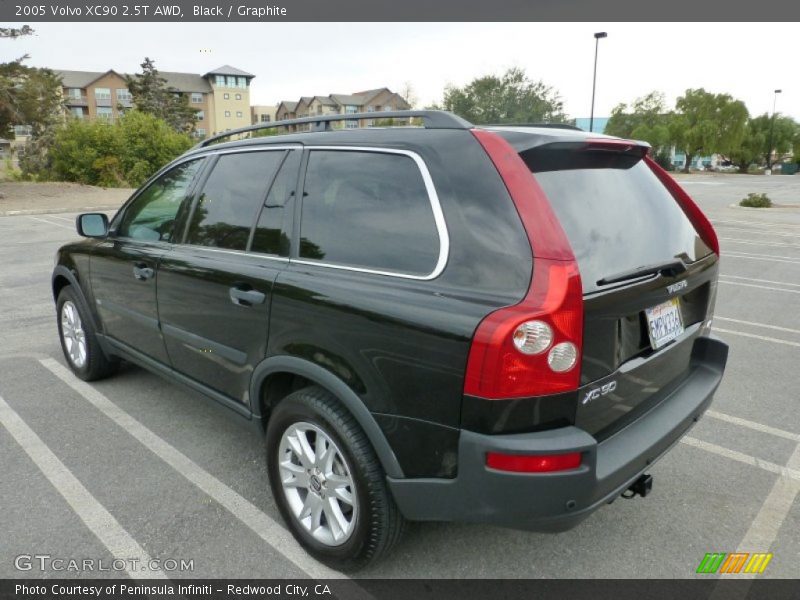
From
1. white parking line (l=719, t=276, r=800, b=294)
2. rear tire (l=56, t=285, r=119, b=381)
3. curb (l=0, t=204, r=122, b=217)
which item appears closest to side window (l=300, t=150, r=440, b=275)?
rear tire (l=56, t=285, r=119, b=381)

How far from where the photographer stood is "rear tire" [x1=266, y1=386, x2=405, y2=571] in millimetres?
2211

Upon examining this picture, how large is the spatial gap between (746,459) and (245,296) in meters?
2.94

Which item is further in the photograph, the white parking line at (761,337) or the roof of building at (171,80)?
the roof of building at (171,80)

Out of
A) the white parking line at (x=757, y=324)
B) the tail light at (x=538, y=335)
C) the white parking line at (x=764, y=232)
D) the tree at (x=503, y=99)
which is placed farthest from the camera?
the tree at (x=503, y=99)

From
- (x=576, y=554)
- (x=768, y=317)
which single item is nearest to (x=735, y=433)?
(x=576, y=554)

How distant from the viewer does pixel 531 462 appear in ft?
6.12

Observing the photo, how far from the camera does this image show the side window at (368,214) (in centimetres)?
214

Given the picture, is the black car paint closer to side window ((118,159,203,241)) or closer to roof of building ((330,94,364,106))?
side window ((118,159,203,241))

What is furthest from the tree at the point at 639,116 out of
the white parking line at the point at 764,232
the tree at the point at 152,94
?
the white parking line at the point at 764,232

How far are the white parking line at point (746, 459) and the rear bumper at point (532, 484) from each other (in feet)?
4.70

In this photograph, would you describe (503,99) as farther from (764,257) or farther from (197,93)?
(197,93)

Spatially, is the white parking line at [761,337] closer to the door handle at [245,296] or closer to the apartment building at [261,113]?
the door handle at [245,296]

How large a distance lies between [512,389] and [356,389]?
0.62 metres

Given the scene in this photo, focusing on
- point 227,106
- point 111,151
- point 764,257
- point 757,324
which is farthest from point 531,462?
point 227,106
